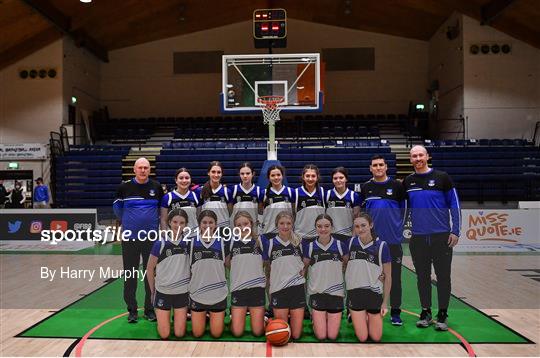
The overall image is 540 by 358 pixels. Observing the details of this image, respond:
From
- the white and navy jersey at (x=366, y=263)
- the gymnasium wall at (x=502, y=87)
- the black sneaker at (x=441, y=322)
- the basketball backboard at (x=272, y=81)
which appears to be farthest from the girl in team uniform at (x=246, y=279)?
the gymnasium wall at (x=502, y=87)

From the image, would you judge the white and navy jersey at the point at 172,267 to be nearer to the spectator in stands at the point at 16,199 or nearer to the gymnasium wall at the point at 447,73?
the spectator in stands at the point at 16,199

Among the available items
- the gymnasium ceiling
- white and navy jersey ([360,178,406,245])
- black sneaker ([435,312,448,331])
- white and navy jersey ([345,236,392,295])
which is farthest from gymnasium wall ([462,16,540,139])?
white and navy jersey ([345,236,392,295])

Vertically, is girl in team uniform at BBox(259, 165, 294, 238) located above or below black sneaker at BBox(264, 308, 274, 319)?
above

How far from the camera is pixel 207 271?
4.37 meters

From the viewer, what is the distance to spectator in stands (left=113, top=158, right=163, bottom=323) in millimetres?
4816

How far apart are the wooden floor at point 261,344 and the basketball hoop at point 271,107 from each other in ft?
13.4

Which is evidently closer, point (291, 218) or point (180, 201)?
point (291, 218)

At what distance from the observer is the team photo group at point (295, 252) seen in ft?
→ 14.3

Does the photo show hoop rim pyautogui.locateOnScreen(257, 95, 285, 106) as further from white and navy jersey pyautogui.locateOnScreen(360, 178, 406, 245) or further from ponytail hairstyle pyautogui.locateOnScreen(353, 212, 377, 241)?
ponytail hairstyle pyautogui.locateOnScreen(353, 212, 377, 241)

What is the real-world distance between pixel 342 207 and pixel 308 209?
1.27 ft

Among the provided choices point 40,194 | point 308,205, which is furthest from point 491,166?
point 40,194

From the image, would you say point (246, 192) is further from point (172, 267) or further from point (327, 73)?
point (327, 73)

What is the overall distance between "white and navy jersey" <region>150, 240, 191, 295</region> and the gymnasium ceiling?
1207 centimetres

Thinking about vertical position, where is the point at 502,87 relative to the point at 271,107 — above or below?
above
